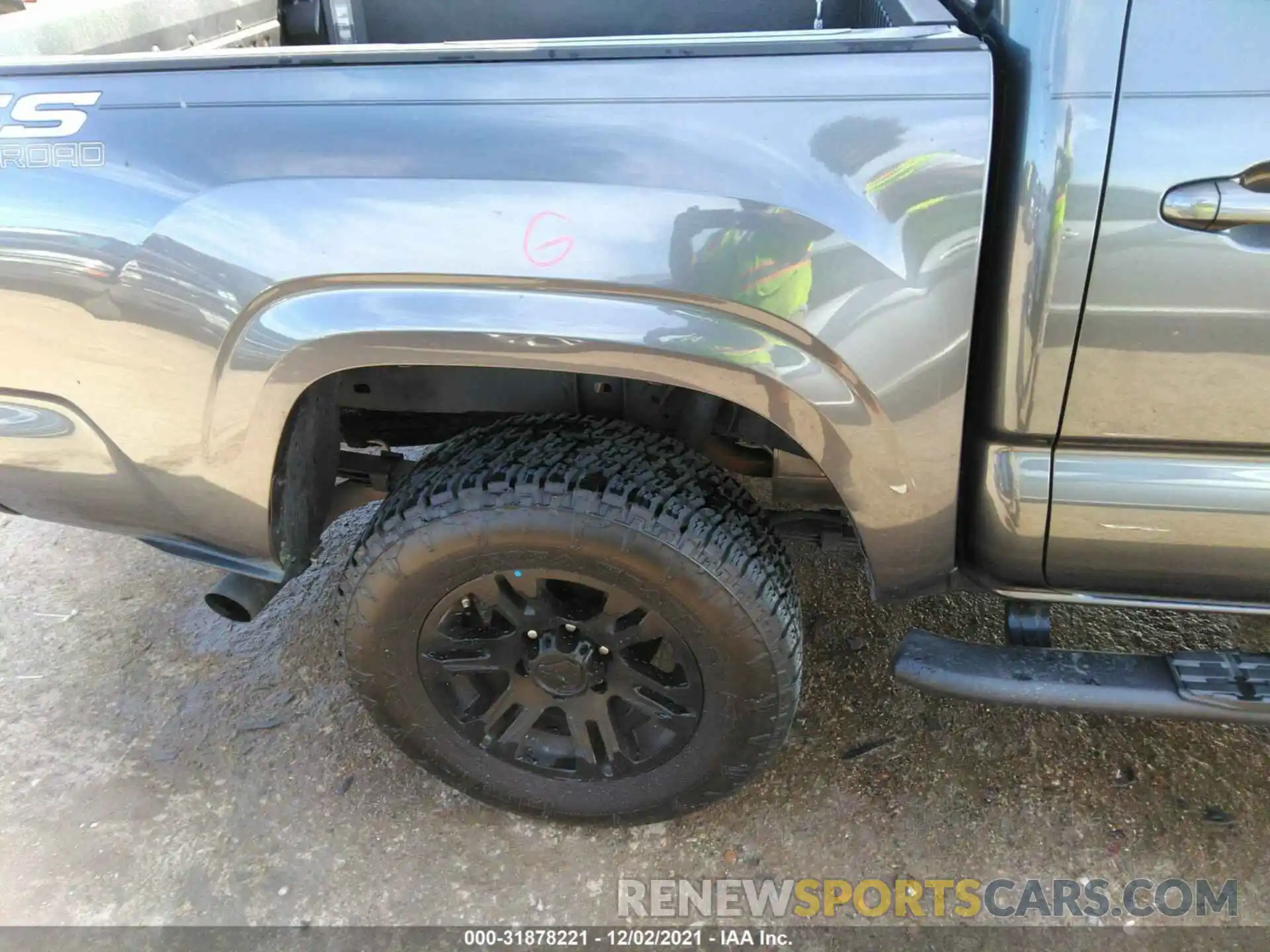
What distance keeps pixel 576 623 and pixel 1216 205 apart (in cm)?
130

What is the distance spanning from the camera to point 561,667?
1.90 meters

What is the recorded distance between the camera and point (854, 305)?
4.66 ft

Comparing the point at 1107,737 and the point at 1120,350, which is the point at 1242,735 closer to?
the point at 1107,737

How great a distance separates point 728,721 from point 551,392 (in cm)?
79

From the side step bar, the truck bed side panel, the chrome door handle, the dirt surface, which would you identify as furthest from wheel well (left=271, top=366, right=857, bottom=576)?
the chrome door handle

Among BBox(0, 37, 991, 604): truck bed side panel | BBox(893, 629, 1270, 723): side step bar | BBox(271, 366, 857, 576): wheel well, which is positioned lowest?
BBox(893, 629, 1270, 723): side step bar

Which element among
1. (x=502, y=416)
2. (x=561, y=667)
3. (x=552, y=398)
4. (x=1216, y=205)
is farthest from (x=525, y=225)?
(x=1216, y=205)

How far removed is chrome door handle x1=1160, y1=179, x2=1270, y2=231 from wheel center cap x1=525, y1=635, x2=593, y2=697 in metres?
Answer: 1.29

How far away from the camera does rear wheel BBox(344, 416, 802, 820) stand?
1710mm
